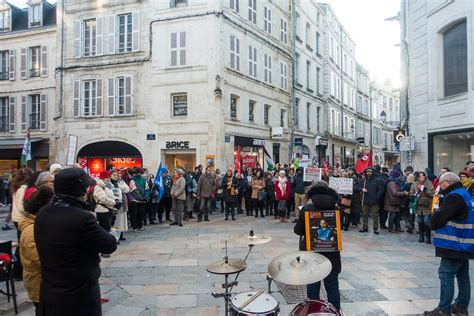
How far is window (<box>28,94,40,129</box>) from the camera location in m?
25.4

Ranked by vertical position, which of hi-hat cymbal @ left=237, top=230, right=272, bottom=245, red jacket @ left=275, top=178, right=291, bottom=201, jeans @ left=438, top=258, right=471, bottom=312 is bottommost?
jeans @ left=438, top=258, right=471, bottom=312

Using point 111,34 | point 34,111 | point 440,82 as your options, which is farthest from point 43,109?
point 440,82

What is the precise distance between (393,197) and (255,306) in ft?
27.9

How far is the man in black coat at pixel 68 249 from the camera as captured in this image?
2801 millimetres

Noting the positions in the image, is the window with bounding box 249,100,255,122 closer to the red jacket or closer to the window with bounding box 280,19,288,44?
the window with bounding box 280,19,288,44

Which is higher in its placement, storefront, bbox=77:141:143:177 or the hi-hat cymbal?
storefront, bbox=77:141:143:177

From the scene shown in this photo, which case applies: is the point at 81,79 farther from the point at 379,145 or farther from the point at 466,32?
the point at 379,145

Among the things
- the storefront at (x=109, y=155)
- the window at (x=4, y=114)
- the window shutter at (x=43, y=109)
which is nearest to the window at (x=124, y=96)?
the storefront at (x=109, y=155)

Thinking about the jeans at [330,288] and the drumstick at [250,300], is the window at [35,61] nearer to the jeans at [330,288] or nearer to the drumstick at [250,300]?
the jeans at [330,288]

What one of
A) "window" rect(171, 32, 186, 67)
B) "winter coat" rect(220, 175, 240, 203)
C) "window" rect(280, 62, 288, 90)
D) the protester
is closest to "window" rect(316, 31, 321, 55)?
"window" rect(280, 62, 288, 90)

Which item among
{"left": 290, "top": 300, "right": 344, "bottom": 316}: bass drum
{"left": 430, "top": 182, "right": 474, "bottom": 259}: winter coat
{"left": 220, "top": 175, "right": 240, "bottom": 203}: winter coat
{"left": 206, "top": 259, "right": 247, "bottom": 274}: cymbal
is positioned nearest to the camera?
{"left": 290, "top": 300, "right": 344, "bottom": 316}: bass drum

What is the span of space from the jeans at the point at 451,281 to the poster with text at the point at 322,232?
150cm

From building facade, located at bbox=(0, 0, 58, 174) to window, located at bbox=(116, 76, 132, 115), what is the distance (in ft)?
18.5

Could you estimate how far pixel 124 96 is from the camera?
21.7 m
